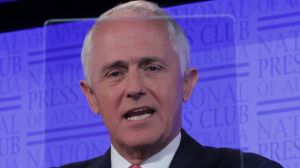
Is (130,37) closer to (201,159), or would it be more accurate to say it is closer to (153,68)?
(153,68)

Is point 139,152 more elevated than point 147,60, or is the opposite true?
point 147,60

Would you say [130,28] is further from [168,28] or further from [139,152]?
[139,152]

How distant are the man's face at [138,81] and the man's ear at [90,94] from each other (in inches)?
0.4

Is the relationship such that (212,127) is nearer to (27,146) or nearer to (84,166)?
(84,166)

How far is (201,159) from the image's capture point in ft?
2.80

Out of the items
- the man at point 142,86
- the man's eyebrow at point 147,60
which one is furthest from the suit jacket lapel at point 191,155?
the man's eyebrow at point 147,60

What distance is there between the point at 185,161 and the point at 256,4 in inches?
36.5

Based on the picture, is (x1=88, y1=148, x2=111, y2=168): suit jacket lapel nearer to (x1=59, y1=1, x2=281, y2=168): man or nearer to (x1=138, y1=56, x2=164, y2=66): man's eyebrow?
(x1=59, y1=1, x2=281, y2=168): man

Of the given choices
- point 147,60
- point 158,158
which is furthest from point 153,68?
point 158,158

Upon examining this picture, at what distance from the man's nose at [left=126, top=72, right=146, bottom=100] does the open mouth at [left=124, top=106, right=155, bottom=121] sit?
0.07 ft

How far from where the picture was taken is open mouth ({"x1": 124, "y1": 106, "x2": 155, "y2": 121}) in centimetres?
84

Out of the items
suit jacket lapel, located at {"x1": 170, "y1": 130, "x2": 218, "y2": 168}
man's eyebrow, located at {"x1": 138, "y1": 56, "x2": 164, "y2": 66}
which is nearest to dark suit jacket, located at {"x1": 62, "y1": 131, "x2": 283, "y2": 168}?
suit jacket lapel, located at {"x1": 170, "y1": 130, "x2": 218, "y2": 168}

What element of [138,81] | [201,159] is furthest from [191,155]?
[138,81]

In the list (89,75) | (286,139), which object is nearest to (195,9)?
(286,139)
